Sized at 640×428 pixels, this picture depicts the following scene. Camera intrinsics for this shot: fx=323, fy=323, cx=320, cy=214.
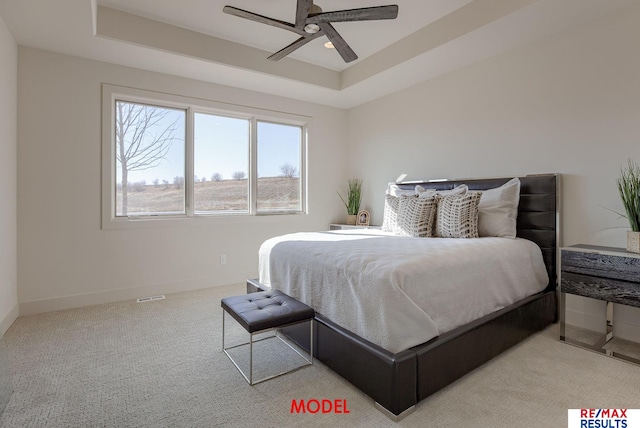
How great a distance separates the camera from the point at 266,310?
2.06m

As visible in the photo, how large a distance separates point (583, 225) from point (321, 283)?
242 centimetres

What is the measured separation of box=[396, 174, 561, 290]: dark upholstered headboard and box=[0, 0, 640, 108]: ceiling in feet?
4.51

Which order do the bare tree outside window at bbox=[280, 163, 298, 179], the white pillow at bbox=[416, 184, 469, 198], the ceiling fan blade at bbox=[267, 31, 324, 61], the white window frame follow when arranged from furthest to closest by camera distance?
the bare tree outside window at bbox=[280, 163, 298, 179], the white window frame, the white pillow at bbox=[416, 184, 469, 198], the ceiling fan blade at bbox=[267, 31, 324, 61]

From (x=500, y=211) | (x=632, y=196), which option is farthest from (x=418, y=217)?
(x=632, y=196)

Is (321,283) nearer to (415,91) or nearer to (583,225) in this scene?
(583,225)

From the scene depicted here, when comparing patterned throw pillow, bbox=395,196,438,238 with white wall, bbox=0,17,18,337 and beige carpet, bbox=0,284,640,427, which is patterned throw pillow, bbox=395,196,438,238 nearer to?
beige carpet, bbox=0,284,640,427

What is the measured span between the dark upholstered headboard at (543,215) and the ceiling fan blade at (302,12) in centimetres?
246

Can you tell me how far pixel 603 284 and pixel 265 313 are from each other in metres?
2.39

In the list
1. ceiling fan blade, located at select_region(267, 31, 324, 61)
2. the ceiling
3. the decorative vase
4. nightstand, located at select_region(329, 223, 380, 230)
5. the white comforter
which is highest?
the ceiling

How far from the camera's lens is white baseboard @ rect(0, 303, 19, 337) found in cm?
Result: 268

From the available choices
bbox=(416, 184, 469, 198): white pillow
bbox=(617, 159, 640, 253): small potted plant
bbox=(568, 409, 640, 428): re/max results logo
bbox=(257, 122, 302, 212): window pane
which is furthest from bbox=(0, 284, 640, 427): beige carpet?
bbox=(257, 122, 302, 212): window pane

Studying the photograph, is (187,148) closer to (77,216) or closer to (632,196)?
(77,216)

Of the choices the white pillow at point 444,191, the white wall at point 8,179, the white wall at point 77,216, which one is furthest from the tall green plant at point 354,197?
the white wall at point 8,179

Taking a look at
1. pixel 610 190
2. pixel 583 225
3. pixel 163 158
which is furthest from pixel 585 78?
pixel 163 158
